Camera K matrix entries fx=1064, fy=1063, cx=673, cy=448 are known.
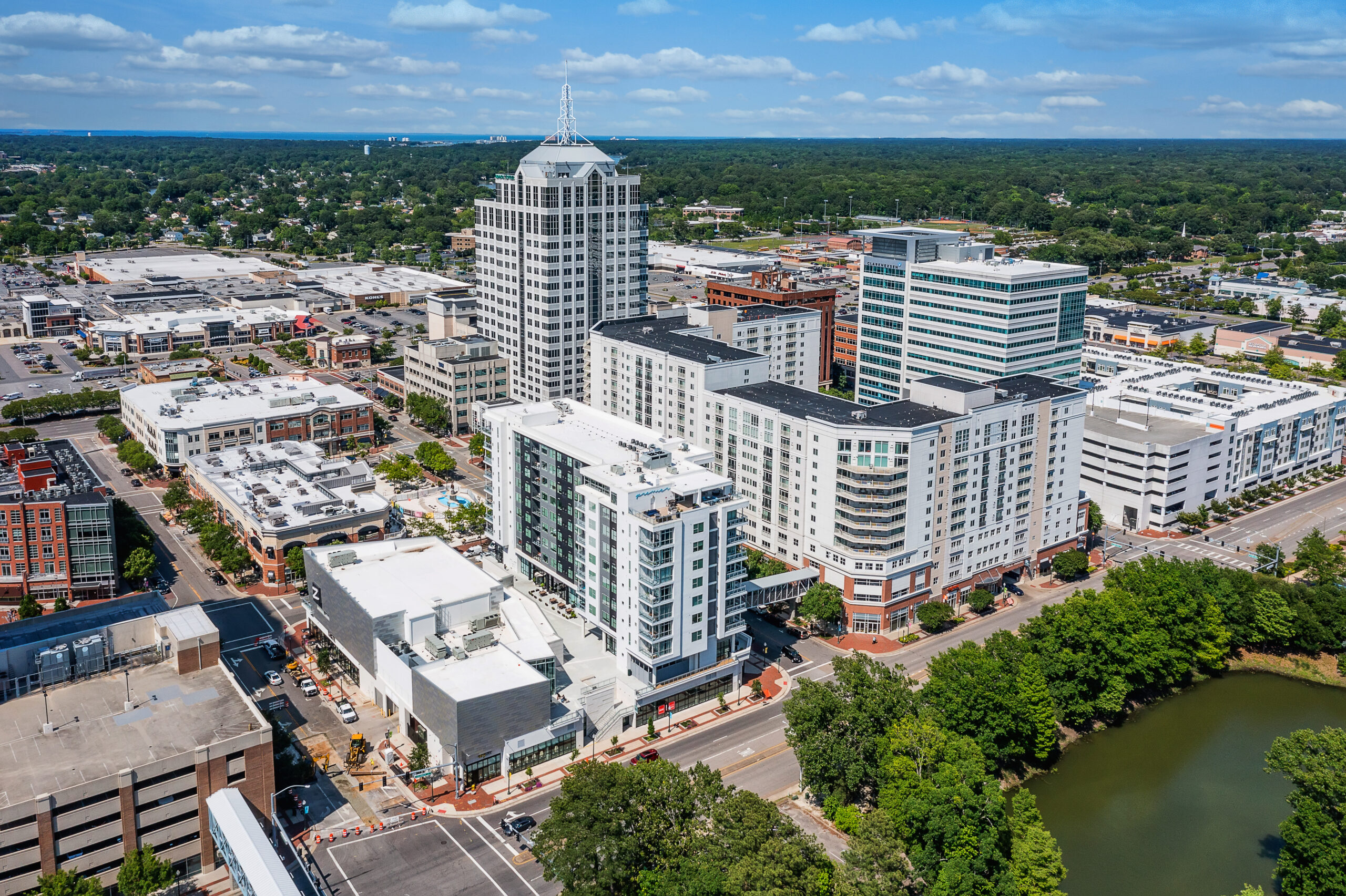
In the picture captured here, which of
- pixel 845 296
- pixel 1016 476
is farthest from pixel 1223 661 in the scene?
pixel 845 296

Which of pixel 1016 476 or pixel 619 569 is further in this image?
pixel 1016 476

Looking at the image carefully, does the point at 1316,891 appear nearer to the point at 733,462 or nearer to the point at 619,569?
the point at 619,569

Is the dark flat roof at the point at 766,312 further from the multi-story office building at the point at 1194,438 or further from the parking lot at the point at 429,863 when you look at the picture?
the parking lot at the point at 429,863

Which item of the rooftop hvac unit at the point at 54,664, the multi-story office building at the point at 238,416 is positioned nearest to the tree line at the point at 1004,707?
the rooftop hvac unit at the point at 54,664

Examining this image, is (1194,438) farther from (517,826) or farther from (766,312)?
(517,826)

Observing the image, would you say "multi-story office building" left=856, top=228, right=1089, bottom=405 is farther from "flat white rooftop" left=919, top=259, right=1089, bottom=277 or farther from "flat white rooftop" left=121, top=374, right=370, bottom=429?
"flat white rooftop" left=121, top=374, right=370, bottom=429

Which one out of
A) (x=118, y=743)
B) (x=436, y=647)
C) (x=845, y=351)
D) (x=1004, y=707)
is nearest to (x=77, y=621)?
(x=118, y=743)
